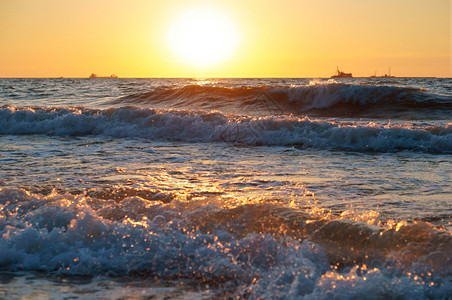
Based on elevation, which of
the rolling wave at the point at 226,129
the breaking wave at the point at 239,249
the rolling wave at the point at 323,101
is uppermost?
the rolling wave at the point at 323,101

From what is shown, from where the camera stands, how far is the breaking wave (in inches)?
125

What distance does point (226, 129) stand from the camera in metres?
12.1

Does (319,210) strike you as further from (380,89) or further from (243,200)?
(380,89)

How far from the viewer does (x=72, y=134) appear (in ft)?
43.6

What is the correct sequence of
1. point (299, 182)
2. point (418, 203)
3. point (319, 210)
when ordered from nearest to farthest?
1. point (319, 210)
2. point (418, 203)
3. point (299, 182)

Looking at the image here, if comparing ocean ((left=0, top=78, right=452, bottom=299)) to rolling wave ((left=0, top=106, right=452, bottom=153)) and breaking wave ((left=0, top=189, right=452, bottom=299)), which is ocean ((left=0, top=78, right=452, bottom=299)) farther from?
rolling wave ((left=0, top=106, right=452, bottom=153))

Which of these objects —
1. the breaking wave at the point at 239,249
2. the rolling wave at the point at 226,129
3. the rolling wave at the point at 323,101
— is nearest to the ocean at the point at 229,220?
the breaking wave at the point at 239,249

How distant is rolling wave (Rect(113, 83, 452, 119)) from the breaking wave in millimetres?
13564

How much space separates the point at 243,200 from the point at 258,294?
188cm

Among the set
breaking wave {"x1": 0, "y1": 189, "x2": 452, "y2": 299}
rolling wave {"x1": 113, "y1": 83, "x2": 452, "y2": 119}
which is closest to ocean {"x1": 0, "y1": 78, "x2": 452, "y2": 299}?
breaking wave {"x1": 0, "y1": 189, "x2": 452, "y2": 299}

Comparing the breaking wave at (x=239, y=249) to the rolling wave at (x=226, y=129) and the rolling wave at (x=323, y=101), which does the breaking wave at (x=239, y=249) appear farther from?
the rolling wave at (x=323, y=101)

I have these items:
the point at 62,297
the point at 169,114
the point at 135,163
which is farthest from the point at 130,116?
the point at 62,297

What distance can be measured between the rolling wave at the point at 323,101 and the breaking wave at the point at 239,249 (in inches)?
534

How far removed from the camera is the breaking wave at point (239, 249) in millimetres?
3174
